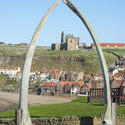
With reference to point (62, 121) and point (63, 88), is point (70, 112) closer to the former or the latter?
point (62, 121)

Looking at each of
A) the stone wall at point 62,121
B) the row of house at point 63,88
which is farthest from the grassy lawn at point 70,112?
the row of house at point 63,88

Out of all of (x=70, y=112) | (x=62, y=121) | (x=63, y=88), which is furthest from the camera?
(x=63, y=88)

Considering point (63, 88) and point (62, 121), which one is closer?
point (62, 121)

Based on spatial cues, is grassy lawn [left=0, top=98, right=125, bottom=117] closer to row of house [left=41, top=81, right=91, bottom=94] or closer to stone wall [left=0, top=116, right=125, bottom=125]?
stone wall [left=0, top=116, right=125, bottom=125]

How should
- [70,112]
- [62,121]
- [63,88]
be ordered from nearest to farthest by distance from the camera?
[62,121] < [70,112] < [63,88]

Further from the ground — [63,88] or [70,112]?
[63,88]

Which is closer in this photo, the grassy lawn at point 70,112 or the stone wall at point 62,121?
the stone wall at point 62,121

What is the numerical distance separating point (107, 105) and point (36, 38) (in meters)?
4.57

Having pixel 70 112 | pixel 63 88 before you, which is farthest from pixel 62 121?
pixel 63 88

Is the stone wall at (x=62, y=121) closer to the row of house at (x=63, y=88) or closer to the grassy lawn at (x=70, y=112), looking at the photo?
the grassy lawn at (x=70, y=112)

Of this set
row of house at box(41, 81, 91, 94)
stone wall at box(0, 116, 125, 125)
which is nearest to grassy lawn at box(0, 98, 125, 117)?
stone wall at box(0, 116, 125, 125)

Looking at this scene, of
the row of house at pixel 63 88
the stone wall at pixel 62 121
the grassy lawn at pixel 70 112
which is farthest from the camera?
the row of house at pixel 63 88

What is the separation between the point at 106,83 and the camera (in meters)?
22.5

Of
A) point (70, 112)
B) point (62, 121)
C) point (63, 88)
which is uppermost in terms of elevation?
point (63, 88)
